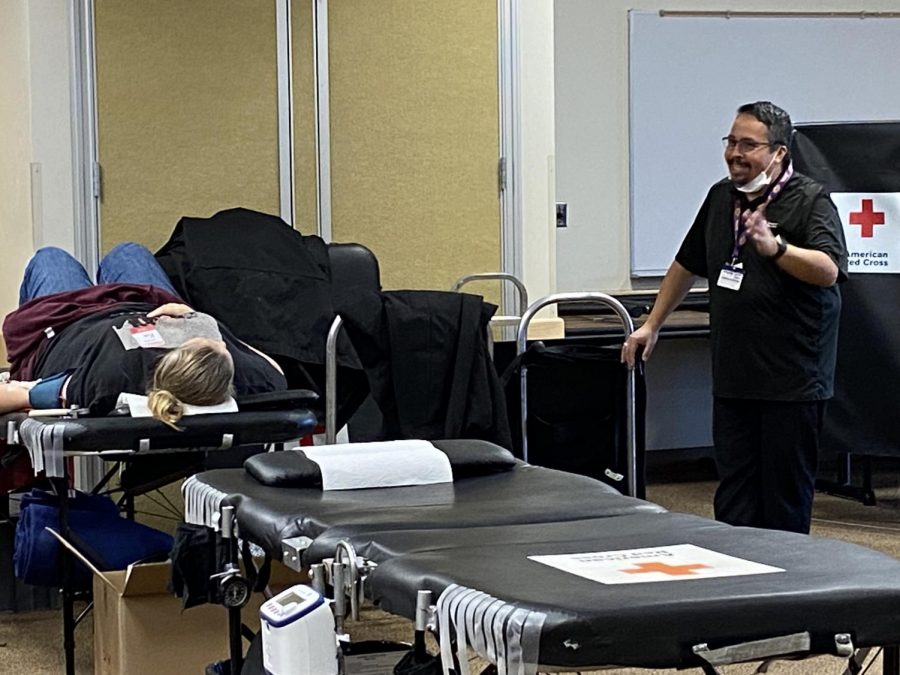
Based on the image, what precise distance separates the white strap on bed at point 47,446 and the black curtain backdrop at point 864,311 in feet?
10.3

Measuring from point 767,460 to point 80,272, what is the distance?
195 cm

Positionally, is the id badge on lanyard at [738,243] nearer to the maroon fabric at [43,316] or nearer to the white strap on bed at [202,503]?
the maroon fabric at [43,316]

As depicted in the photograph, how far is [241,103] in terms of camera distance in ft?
15.8

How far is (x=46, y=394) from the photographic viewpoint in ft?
11.1

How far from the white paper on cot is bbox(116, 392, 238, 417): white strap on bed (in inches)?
51.0

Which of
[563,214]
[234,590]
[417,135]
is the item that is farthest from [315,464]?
[563,214]

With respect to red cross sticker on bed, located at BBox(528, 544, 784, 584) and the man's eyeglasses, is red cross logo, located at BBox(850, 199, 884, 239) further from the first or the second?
red cross sticker on bed, located at BBox(528, 544, 784, 584)

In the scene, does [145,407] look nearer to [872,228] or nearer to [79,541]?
[79,541]

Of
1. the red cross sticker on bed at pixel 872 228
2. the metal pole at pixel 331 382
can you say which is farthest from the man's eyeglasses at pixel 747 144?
the red cross sticker on bed at pixel 872 228

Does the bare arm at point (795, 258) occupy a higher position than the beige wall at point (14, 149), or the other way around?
the beige wall at point (14, 149)

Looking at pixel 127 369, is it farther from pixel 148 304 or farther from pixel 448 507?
pixel 448 507

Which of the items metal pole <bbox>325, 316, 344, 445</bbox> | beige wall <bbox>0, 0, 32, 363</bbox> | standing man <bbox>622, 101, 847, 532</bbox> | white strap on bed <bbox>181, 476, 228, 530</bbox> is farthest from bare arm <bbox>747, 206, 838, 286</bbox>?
beige wall <bbox>0, 0, 32, 363</bbox>

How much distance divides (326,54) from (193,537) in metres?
2.83

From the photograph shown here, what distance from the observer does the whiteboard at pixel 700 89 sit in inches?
245
